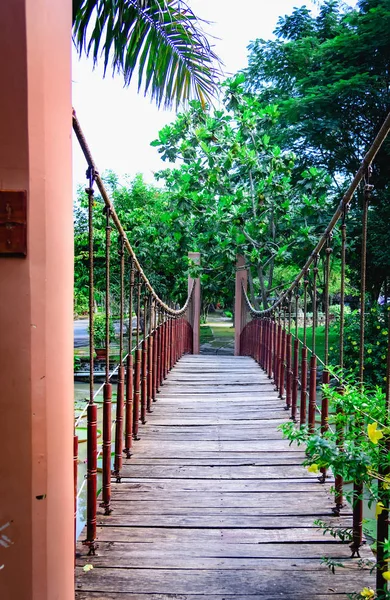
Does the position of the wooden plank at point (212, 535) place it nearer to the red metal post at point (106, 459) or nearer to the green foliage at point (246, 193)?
the red metal post at point (106, 459)

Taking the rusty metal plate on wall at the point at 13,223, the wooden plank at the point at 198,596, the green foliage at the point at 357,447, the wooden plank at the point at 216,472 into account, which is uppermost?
the rusty metal plate on wall at the point at 13,223

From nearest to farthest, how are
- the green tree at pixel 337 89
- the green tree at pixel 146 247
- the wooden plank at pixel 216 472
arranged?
the wooden plank at pixel 216 472, the green tree at pixel 337 89, the green tree at pixel 146 247

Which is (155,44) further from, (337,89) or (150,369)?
(337,89)

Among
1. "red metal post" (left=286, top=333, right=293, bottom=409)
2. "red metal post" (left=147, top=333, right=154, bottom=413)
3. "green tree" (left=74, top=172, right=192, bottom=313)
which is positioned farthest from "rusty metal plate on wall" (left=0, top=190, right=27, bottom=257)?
"green tree" (left=74, top=172, right=192, bottom=313)

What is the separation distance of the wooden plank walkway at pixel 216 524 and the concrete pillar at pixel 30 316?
0.62 meters

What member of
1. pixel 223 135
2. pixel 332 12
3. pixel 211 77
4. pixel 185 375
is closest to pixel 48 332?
pixel 211 77

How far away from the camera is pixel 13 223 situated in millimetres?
963

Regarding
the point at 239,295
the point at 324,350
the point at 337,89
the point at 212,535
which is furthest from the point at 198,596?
the point at 337,89

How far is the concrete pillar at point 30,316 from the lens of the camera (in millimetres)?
950

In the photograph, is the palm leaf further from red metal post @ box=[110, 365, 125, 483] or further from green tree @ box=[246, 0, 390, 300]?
green tree @ box=[246, 0, 390, 300]

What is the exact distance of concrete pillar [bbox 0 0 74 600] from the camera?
3.12ft

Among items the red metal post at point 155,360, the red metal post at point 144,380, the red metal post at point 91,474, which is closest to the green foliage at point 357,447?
the red metal post at point 91,474

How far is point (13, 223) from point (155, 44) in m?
2.13

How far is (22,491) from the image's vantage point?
3.16ft
